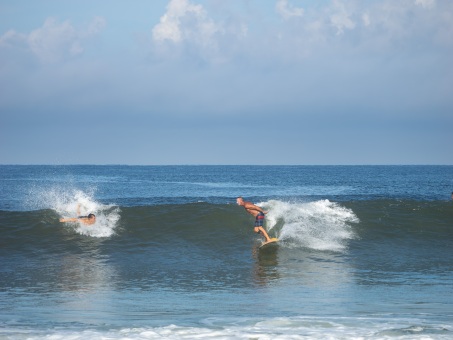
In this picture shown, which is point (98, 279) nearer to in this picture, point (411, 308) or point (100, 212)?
point (411, 308)

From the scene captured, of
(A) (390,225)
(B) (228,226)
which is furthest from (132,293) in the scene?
(A) (390,225)

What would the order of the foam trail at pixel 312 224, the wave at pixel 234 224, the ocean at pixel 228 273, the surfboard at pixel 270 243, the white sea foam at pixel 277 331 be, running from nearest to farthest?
the white sea foam at pixel 277 331 → the ocean at pixel 228 273 → the surfboard at pixel 270 243 → the foam trail at pixel 312 224 → the wave at pixel 234 224

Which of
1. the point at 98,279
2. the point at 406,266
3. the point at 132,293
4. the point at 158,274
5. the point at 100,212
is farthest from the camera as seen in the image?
the point at 100,212

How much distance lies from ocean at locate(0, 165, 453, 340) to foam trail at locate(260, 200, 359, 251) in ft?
0.23

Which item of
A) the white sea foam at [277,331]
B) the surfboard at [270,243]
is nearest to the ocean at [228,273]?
the white sea foam at [277,331]

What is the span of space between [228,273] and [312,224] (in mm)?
7296

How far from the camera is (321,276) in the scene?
48.0 ft

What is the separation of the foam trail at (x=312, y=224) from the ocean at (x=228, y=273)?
7 cm

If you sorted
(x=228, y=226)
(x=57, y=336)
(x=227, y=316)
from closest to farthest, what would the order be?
1. (x=57, y=336)
2. (x=227, y=316)
3. (x=228, y=226)

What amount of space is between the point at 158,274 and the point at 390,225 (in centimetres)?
1174

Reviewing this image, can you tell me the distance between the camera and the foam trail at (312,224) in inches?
780

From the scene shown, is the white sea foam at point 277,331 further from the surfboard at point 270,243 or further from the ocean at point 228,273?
the surfboard at point 270,243

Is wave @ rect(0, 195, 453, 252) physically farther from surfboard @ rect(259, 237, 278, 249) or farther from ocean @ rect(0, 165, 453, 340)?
surfboard @ rect(259, 237, 278, 249)

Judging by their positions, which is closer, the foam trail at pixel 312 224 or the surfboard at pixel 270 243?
the surfboard at pixel 270 243
